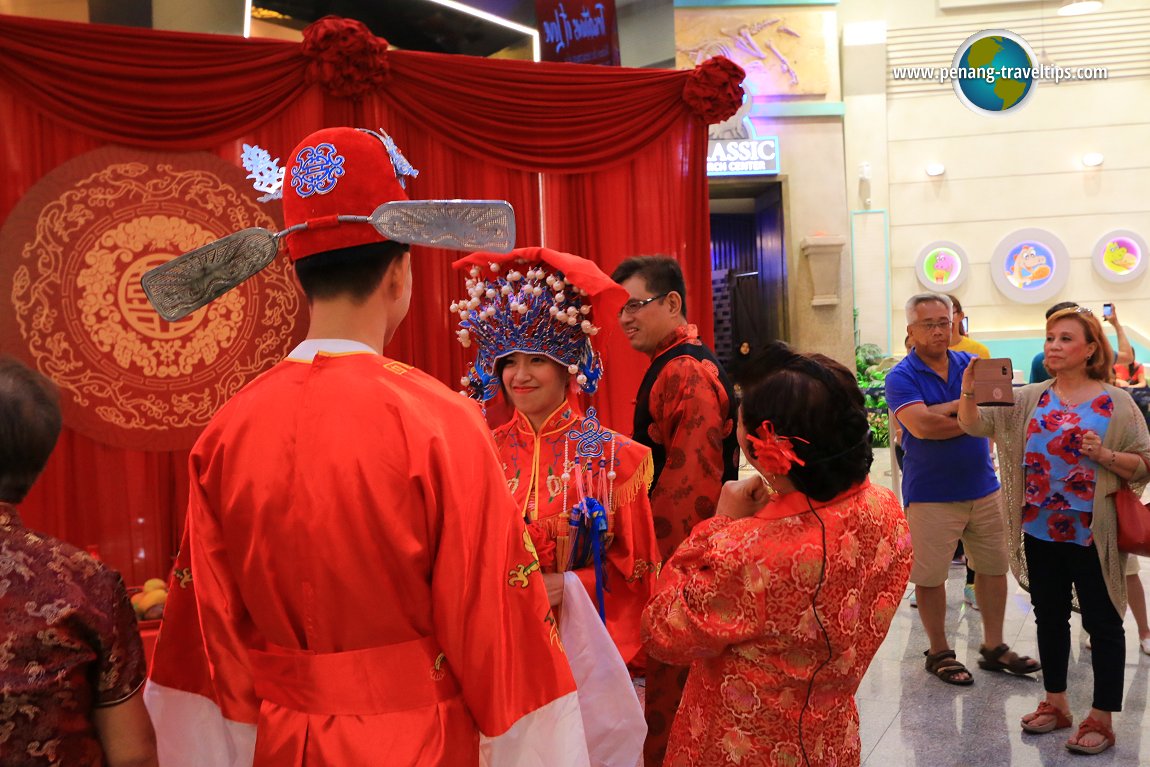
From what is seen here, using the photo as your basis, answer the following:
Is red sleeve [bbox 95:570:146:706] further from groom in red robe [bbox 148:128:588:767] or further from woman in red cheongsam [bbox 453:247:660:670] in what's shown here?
woman in red cheongsam [bbox 453:247:660:670]

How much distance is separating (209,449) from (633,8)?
419 cm

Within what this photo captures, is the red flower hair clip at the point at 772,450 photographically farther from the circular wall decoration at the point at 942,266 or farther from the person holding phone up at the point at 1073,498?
the circular wall decoration at the point at 942,266

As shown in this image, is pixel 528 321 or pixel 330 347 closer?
pixel 330 347

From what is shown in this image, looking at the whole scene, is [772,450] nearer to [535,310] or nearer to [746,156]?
[535,310]

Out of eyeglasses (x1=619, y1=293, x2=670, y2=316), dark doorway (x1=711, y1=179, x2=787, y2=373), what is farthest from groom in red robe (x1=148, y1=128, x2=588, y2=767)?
dark doorway (x1=711, y1=179, x2=787, y2=373)

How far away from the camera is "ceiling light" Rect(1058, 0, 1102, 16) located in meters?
12.3

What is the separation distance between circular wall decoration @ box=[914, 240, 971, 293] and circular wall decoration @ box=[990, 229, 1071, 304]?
468 millimetres

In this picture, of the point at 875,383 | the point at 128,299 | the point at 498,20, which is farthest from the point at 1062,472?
the point at 875,383

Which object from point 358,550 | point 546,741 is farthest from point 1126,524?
point 358,550

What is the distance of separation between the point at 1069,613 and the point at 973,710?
59 cm

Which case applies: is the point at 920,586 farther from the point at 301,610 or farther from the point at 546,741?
the point at 301,610

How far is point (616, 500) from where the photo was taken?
2297mm

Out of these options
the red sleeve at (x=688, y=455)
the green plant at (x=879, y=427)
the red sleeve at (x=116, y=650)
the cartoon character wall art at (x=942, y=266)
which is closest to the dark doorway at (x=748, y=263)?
the green plant at (x=879, y=427)

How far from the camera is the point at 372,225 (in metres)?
1.34
